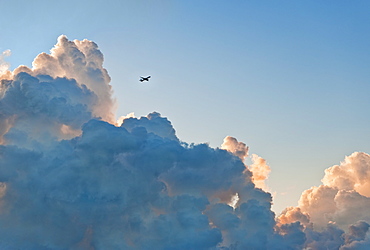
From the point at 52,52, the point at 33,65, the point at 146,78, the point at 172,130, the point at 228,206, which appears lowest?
the point at 228,206

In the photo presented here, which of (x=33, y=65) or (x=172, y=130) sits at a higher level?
(x=33, y=65)

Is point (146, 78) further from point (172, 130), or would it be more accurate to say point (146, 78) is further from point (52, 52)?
point (52, 52)

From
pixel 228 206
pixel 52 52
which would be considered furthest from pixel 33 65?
pixel 228 206

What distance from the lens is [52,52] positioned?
11269 centimetres

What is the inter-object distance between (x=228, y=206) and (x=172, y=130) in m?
32.7

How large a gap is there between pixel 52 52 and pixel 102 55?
17661mm

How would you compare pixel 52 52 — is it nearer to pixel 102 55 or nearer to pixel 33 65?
pixel 33 65

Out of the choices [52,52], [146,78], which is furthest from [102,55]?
[146,78]

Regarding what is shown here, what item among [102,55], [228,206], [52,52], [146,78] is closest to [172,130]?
[146,78]

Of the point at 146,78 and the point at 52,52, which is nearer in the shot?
the point at 146,78

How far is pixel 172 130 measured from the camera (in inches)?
4338

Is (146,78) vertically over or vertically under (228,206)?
over

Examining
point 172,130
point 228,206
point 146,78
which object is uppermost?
point 146,78

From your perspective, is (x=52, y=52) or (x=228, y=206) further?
(x=52, y=52)
